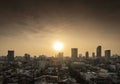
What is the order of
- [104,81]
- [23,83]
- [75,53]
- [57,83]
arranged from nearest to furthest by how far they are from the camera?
[57,83], [23,83], [104,81], [75,53]

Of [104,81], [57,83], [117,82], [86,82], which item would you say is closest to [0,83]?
[57,83]

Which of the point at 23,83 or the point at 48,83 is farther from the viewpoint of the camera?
the point at 23,83

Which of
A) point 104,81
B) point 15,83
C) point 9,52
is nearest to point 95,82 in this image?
point 104,81

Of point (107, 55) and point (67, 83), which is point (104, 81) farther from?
point (107, 55)

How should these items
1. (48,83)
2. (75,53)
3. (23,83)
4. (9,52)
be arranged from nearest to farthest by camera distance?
(48,83)
(23,83)
(9,52)
(75,53)

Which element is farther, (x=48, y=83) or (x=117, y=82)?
(x=117, y=82)

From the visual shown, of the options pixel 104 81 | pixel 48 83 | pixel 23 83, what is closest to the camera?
pixel 48 83

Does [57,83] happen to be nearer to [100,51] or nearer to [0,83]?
[0,83]

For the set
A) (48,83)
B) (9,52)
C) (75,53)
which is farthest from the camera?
(75,53)
